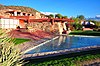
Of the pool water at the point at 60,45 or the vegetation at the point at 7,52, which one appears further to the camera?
the pool water at the point at 60,45

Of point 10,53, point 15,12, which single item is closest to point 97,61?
point 10,53

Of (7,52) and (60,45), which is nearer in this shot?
(7,52)

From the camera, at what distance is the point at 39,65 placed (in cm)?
1367

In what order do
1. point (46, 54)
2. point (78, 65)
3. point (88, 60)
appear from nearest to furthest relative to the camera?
point (78, 65)
point (88, 60)
point (46, 54)

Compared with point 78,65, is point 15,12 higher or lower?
higher

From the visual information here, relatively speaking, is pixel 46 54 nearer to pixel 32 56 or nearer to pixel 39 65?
pixel 32 56

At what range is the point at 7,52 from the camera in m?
3.71

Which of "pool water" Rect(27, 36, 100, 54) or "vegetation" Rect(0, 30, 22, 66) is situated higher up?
"vegetation" Rect(0, 30, 22, 66)

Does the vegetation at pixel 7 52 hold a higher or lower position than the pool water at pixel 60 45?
higher

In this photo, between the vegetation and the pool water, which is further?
the pool water

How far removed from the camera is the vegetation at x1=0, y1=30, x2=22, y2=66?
356cm

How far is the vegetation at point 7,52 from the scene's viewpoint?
3555 millimetres

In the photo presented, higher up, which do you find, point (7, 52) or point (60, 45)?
point (7, 52)

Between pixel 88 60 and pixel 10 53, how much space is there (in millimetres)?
12670
